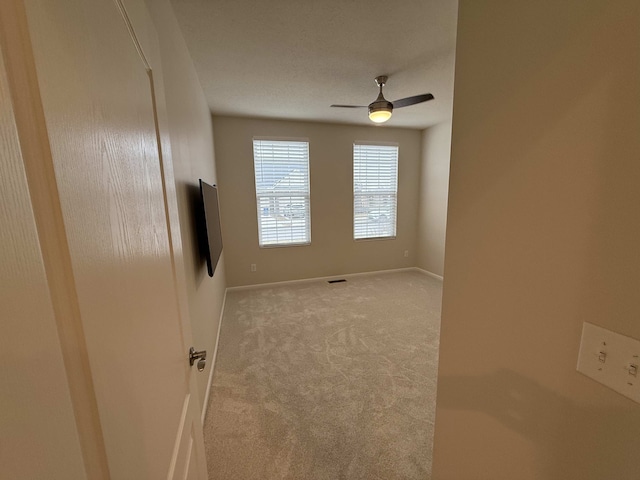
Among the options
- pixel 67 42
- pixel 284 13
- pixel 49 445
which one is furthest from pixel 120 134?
pixel 284 13

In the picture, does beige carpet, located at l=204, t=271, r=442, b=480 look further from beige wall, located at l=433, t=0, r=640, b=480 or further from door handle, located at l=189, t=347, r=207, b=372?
door handle, located at l=189, t=347, r=207, b=372

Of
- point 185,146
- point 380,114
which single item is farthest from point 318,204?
point 185,146

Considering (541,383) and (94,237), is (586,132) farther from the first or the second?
(94,237)

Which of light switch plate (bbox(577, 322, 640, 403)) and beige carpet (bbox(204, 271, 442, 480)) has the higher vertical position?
light switch plate (bbox(577, 322, 640, 403))

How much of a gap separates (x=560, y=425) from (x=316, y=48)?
2.52 meters

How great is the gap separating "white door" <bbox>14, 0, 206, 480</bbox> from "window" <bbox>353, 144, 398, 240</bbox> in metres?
4.10

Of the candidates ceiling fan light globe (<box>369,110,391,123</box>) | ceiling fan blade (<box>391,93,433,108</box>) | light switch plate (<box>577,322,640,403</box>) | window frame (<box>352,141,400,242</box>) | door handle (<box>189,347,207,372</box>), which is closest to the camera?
light switch plate (<box>577,322,640,403</box>)

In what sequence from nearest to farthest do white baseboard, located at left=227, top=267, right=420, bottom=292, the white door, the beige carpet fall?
the white door
the beige carpet
white baseboard, located at left=227, top=267, right=420, bottom=292

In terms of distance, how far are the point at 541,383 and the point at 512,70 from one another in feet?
2.83

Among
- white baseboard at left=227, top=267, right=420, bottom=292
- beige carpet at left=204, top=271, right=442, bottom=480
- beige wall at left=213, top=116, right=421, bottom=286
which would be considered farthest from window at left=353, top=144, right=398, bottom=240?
beige carpet at left=204, top=271, right=442, bottom=480

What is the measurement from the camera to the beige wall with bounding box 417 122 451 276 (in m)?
4.38

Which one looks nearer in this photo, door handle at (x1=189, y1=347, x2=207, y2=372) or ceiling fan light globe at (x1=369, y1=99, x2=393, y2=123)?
door handle at (x1=189, y1=347, x2=207, y2=372)

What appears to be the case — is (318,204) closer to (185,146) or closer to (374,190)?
(374,190)

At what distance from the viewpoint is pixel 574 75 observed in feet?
2.00
